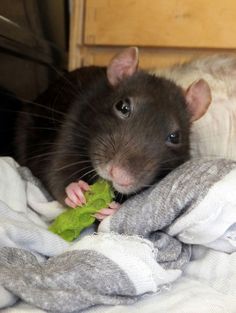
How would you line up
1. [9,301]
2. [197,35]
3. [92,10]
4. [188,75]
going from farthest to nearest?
1. [92,10]
2. [197,35]
3. [188,75]
4. [9,301]

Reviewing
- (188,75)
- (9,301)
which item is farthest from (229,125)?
(9,301)

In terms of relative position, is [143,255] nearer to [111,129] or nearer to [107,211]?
[107,211]

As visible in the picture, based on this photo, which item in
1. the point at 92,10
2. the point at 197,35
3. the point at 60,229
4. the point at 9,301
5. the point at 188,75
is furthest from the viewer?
the point at 92,10

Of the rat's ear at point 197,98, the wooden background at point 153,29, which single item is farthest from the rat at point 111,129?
the wooden background at point 153,29

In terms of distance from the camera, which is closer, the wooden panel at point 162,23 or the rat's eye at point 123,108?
the rat's eye at point 123,108

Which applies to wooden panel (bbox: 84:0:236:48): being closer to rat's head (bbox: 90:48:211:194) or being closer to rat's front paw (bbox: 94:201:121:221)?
rat's head (bbox: 90:48:211:194)

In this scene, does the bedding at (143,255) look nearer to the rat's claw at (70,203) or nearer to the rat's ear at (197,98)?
the rat's claw at (70,203)

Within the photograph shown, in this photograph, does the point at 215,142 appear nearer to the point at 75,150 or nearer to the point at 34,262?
the point at 75,150

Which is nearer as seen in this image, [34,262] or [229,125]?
[34,262]
